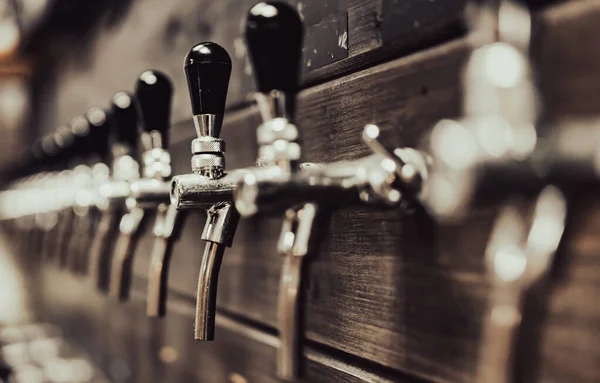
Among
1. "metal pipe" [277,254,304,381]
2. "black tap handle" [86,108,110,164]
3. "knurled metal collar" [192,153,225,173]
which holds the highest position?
"black tap handle" [86,108,110,164]

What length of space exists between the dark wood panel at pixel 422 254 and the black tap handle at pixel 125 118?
33 cm

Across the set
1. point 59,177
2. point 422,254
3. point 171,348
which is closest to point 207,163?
point 422,254

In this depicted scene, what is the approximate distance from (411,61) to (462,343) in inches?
11.2

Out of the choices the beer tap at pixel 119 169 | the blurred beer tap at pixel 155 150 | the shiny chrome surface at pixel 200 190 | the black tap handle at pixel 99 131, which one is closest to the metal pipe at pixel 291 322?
the shiny chrome surface at pixel 200 190

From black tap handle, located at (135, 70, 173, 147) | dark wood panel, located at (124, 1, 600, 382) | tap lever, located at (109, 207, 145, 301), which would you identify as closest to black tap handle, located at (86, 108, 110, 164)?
tap lever, located at (109, 207, 145, 301)

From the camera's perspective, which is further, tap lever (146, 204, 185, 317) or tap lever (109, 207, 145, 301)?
tap lever (109, 207, 145, 301)

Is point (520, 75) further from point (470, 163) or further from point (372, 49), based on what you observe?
point (372, 49)

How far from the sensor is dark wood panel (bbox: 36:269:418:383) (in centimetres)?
91

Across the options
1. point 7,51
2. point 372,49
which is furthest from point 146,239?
point 7,51

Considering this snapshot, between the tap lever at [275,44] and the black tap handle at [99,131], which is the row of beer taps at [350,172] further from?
the black tap handle at [99,131]

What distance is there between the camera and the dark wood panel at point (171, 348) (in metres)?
0.91

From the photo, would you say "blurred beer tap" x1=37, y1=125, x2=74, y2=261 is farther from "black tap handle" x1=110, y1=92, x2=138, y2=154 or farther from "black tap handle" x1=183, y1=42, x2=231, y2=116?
"black tap handle" x1=183, y1=42, x2=231, y2=116

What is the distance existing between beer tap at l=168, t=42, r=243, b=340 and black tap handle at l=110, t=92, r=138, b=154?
0.51 m

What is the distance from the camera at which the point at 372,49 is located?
766 mm
